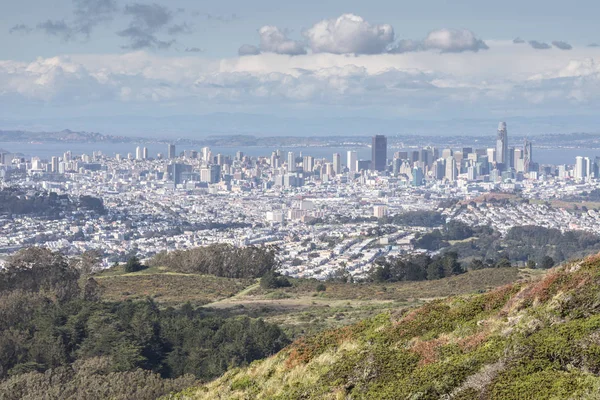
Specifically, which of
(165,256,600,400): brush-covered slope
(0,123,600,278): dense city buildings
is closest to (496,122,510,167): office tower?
(0,123,600,278): dense city buildings

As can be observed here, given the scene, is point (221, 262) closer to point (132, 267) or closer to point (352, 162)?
point (132, 267)

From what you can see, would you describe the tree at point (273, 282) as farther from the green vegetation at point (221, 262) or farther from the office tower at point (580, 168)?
the office tower at point (580, 168)

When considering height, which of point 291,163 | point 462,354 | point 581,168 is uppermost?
point 462,354

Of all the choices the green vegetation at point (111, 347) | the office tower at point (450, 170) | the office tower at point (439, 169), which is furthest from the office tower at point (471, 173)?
the green vegetation at point (111, 347)

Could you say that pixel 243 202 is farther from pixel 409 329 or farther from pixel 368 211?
pixel 409 329

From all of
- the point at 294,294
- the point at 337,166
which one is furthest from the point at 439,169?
the point at 294,294

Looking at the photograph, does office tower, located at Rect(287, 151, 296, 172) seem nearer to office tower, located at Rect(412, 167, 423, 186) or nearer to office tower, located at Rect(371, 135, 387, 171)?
office tower, located at Rect(371, 135, 387, 171)

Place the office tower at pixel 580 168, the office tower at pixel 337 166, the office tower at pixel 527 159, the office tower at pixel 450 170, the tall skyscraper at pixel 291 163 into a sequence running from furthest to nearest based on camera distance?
the tall skyscraper at pixel 291 163 < the office tower at pixel 337 166 < the office tower at pixel 527 159 < the office tower at pixel 450 170 < the office tower at pixel 580 168
